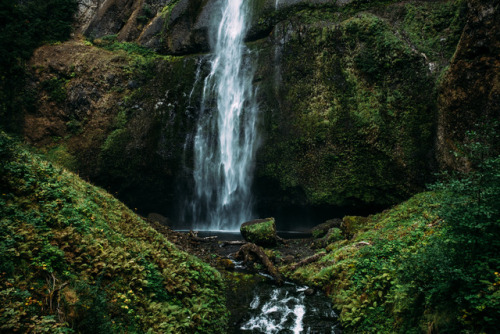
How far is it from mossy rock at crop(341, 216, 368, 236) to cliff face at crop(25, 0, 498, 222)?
4260 millimetres

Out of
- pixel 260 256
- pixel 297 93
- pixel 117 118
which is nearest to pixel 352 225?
pixel 260 256

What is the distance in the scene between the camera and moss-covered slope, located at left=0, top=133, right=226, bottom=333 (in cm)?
377

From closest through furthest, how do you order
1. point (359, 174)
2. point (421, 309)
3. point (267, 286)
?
point (421, 309)
point (267, 286)
point (359, 174)

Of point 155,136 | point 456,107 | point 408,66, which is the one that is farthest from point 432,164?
point 155,136

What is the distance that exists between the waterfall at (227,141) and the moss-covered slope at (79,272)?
38.4ft

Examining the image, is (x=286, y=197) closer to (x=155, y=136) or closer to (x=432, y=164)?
(x=432, y=164)

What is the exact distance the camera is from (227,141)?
19.7 meters

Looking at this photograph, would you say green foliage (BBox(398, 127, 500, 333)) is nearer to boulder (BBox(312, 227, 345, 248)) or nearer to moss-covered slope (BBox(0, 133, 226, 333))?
moss-covered slope (BBox(0, 133, 226, 333))

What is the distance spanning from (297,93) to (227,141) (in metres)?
5.57

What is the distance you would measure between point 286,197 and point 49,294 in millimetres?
15502

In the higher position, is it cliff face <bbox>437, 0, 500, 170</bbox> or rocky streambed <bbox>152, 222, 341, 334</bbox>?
cliff face <bbox>437, 0, 500, 170</bbox>

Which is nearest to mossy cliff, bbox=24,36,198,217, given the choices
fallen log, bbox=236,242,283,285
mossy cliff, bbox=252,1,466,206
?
mossy cliff, bbox=252,1,466,206

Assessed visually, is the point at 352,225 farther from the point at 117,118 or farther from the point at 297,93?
the point at 117,118

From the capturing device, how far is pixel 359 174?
15.8 metres
